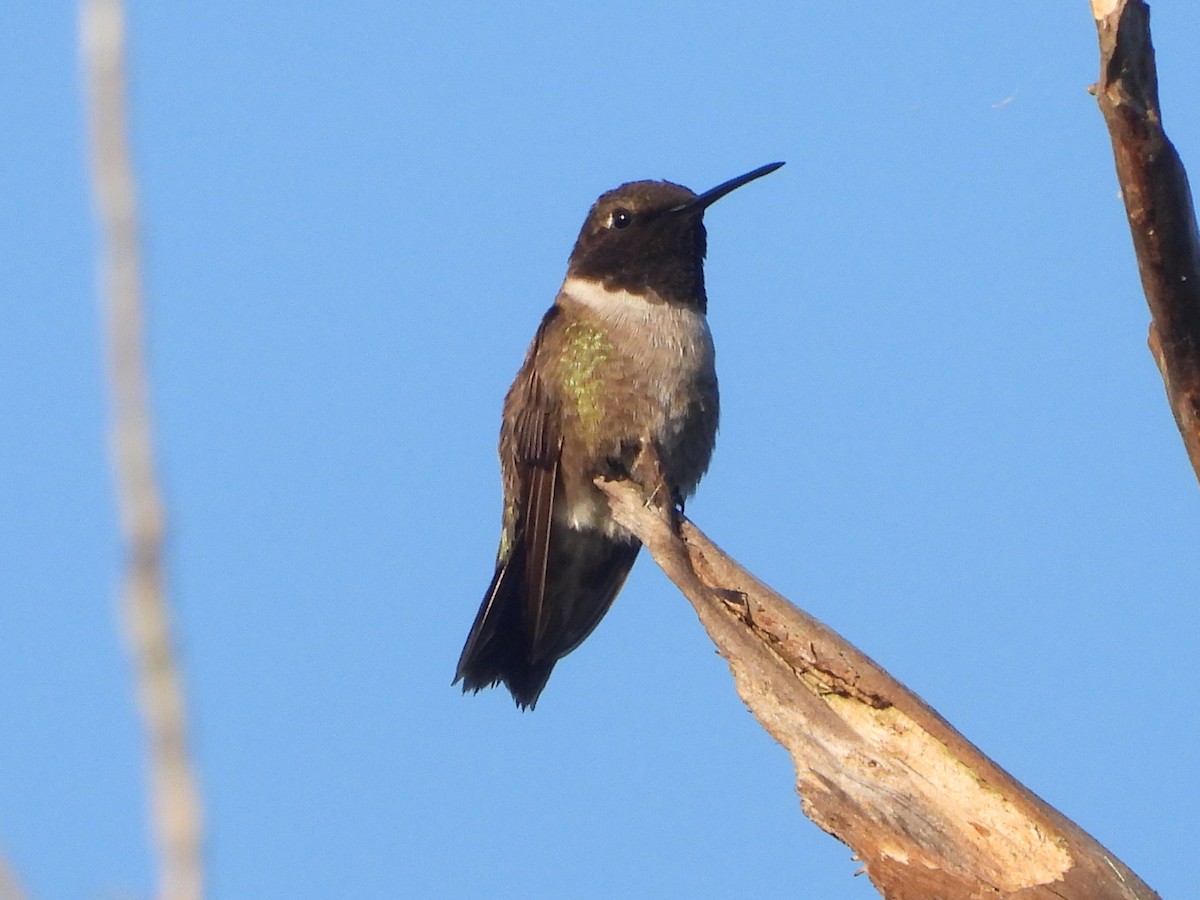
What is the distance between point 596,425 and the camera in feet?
22.1

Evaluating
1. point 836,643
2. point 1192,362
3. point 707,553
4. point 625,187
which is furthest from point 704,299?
point 1192,362

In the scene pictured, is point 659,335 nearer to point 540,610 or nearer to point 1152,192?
point 540,610

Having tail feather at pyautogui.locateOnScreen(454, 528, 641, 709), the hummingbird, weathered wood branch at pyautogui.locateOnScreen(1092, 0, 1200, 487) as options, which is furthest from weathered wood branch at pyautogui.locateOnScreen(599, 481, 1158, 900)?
tail feather at pyautogui.locateOnScreen(454, 528, 641, 709)

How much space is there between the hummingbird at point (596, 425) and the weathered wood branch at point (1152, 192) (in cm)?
260

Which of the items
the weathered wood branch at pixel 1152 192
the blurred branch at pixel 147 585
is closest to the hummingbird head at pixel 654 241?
the weathered wood branch at pixel 1152 192

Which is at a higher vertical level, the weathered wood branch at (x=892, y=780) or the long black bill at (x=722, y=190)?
the long black bill at (x=722, y=190)

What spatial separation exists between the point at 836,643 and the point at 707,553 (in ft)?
2.88

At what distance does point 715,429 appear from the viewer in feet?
23.6

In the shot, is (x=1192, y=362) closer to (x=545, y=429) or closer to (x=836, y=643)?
(x=836, y=643)

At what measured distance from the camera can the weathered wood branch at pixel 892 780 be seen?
13.0 ft

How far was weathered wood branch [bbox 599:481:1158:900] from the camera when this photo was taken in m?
3.95

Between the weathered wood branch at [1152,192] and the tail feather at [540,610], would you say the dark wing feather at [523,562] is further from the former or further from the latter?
the weathered wood branch at [1152,192]

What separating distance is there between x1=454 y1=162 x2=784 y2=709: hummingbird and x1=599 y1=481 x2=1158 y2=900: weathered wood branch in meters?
1.62

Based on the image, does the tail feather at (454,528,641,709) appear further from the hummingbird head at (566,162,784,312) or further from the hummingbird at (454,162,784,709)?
the hummingbird head at (566,162,784,312)
